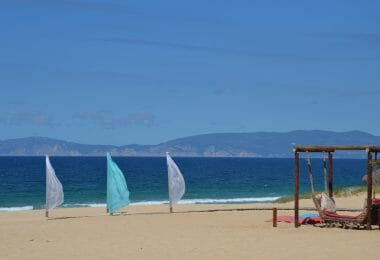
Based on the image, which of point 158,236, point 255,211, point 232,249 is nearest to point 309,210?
point 255,211

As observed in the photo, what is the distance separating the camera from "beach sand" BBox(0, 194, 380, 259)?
14.9 m

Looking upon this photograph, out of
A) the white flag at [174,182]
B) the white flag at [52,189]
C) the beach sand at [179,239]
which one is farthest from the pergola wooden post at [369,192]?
the white flag at [52,189]

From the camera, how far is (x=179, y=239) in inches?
689

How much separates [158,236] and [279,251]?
4.15m

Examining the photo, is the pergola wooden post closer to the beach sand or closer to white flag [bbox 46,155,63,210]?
the beach sand

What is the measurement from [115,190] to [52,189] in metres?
2.23

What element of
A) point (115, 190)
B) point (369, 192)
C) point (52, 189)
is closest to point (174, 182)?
point (115, 190)

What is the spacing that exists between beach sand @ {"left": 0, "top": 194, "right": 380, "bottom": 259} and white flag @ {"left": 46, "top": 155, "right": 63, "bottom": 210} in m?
1.46

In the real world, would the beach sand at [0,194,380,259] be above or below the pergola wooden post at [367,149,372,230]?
below

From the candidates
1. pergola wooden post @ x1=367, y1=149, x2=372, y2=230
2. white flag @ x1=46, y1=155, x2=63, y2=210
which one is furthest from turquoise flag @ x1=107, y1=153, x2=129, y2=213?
pergola wooden post @ x1=367, y1=149, x2=372, y2=230

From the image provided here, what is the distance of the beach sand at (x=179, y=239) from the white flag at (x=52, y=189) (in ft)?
4.79

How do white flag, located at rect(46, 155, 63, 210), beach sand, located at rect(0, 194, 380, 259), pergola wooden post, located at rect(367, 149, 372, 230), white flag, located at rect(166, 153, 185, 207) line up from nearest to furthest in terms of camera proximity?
beach sand, located at rect(0, 194, 380, 259) < pergola wooden post, located at rect(367, 149, 372, 230) < white flag, located at rect(46, 155, 63, 210) < white flag, located at rect(166, 153, 185, 207)

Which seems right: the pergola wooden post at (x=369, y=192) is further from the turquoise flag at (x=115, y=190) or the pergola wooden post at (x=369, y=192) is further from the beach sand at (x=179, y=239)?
the turquoise flag at (x=115, y=190)

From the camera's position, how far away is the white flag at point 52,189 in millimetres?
25672
